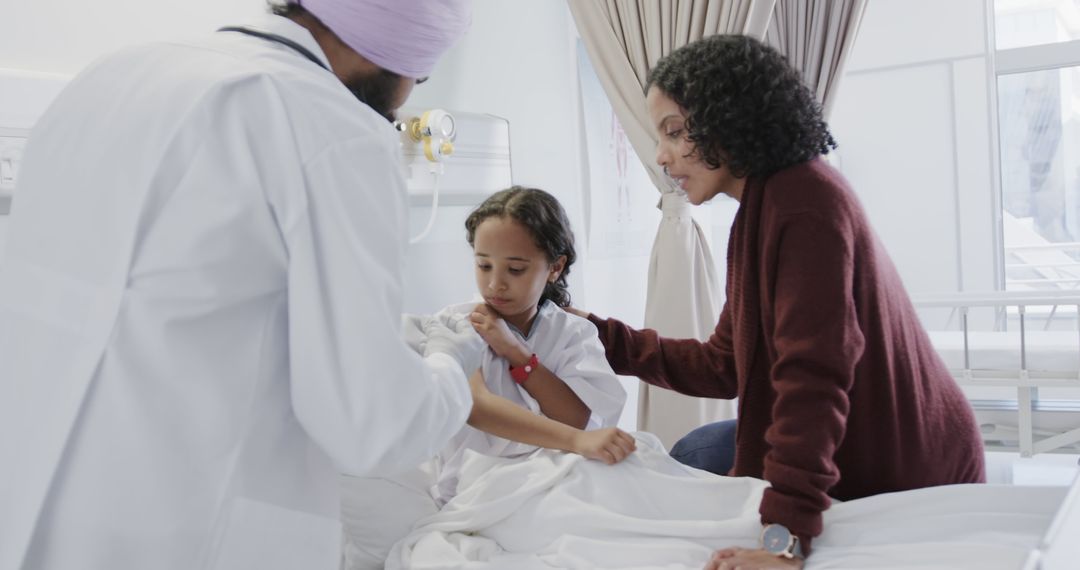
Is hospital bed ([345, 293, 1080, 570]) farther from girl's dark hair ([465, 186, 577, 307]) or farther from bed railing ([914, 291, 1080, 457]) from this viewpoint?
girl's dark hair ([465, 186, 577, 307])

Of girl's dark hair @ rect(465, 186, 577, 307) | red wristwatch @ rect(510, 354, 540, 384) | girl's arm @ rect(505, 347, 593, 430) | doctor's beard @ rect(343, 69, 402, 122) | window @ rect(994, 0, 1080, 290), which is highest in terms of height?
doctor's beard @ rect(343, 69, 402, 122)

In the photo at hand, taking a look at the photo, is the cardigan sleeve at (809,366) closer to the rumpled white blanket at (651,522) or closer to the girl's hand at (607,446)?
the rumpled white blanket at (651,522)

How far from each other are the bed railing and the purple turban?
0.86 metres

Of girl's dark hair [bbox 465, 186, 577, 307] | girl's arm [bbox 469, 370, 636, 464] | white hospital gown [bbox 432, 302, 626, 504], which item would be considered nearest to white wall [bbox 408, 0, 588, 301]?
girl's dark hair [bbox 465, 186, 577, 307]

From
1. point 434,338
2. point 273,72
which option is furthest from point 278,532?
point 273,72

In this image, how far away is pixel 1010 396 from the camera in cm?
135

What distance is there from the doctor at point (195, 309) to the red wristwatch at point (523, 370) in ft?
2.55

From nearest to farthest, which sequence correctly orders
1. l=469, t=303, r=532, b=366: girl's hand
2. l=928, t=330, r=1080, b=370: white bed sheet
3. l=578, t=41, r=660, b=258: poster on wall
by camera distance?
l=928, t=330, r=1080, b=370: white bed sheet
l=469, t=303, r=532, b=366: girl's hand
l=578, t=41, r=660, b=258: poster on wall

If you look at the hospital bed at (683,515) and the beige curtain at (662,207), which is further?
the beige curtain at (662,207)

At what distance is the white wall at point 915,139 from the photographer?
2844 millimetres

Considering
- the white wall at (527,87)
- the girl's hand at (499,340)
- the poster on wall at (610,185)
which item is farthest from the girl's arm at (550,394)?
the poster on wall at (610,185)

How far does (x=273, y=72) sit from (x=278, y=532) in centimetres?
50

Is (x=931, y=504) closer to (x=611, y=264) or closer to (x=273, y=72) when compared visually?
(x=273, y=72)

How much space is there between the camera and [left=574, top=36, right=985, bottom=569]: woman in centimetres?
122
